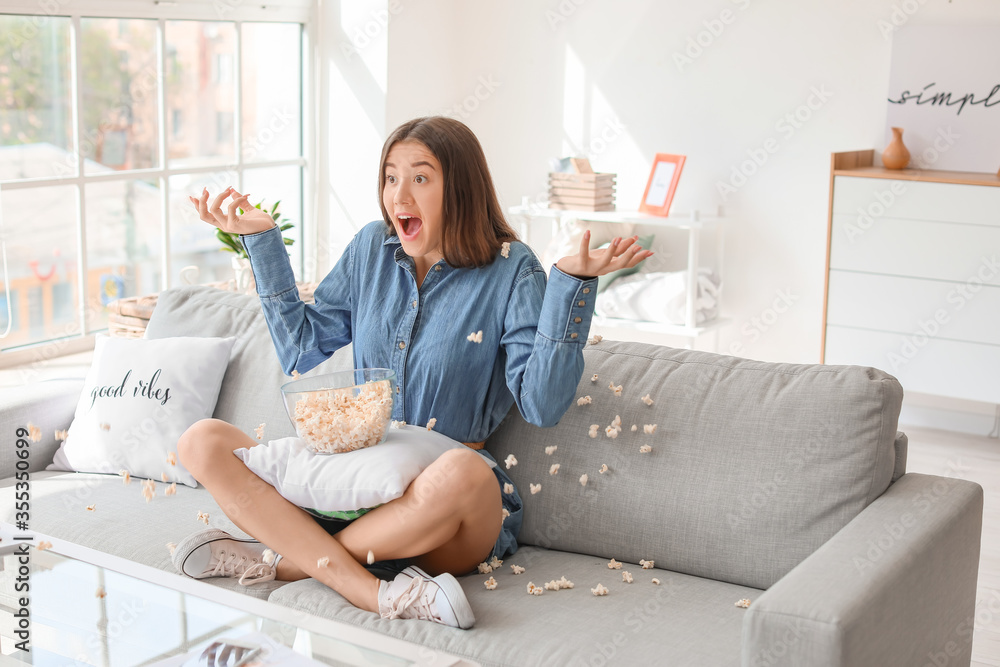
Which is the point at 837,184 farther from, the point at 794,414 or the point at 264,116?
the point at 264,116

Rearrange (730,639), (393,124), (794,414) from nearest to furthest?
(730,639) < (794,414) < (393,124)

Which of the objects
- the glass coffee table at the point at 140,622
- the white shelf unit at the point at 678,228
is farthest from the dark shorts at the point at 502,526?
the white shelf unit at the point at 678,228

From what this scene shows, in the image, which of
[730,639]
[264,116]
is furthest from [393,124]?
[730,639]

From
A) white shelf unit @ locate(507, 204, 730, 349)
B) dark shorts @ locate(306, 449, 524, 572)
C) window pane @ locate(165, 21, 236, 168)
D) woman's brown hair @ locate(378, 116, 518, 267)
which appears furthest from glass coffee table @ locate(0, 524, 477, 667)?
window pane @ locate(165, 21, 236, 168)

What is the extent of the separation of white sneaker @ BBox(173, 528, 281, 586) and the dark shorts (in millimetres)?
116

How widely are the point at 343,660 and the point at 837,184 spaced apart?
3.06 metres

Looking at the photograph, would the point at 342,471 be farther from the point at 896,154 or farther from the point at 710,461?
the point at 896,154

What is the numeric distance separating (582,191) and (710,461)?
2.67 metres

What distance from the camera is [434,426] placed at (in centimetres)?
192

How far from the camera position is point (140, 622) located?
1.51m

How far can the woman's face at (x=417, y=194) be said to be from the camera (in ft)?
6.33


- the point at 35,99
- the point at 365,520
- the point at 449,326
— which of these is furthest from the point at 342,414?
the point at 35,99

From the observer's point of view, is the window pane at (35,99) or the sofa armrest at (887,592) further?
the window pane at (35,99)

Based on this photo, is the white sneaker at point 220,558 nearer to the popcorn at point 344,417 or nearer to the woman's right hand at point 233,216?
the popcorn at point 344,417
